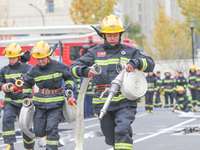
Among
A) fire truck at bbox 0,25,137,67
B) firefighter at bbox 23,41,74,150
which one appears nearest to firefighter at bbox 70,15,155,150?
firefighter at bbox 23,41,74,150

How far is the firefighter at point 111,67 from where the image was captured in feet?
21.5

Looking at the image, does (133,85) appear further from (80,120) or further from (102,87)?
(80,120)

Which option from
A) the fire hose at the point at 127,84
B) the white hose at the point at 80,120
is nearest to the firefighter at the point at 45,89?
the white hose at the point at 80,120

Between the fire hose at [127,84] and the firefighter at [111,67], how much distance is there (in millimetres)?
118

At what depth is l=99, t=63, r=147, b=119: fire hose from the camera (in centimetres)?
638

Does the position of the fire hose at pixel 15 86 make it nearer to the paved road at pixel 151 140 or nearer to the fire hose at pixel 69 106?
the paved road at pixel 151 140

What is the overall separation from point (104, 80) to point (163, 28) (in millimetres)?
46200

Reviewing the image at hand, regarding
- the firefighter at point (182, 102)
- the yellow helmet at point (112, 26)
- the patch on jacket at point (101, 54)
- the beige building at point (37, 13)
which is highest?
the beige building at point (37, 13)

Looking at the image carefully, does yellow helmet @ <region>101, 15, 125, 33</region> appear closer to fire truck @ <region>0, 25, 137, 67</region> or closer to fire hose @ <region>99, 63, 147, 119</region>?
fire hose @ <region>99, 63, 147, 119</region>

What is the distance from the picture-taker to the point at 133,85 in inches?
254

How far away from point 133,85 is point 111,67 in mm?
428

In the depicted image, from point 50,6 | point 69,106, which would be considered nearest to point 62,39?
point 69,106

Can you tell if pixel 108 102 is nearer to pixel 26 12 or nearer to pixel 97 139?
pixel 97 139

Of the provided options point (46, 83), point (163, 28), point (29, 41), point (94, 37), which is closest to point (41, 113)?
point (46, 83)
